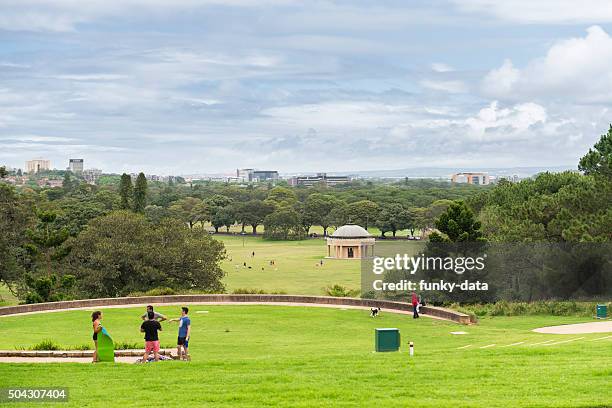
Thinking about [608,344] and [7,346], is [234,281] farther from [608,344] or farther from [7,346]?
[608,344]

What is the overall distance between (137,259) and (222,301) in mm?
9369

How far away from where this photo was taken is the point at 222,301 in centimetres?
4069

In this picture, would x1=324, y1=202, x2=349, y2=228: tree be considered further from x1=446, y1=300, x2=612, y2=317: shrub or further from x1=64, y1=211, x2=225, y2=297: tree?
x1=446, y1=300, x2=612, y2=317: shrub

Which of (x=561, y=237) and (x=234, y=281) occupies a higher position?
(x=561, y=237)

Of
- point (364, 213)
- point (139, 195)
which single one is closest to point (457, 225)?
point (139, 195)

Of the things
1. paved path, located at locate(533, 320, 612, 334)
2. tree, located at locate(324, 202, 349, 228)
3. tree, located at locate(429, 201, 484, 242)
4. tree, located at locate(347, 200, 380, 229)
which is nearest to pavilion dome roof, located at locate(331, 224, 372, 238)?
tree, located at locate(347, 200, 380, 229)

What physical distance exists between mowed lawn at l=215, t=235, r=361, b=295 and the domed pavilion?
2.22 metres

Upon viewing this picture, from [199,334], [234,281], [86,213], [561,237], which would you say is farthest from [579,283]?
[86,213]

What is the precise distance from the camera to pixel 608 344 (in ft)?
62.5

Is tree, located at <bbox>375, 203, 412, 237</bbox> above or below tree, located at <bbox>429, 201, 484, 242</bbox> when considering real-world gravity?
above

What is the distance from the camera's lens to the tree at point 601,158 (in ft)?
129

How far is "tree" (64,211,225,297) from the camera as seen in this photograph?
47062mm

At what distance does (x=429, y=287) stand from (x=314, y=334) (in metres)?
11.5

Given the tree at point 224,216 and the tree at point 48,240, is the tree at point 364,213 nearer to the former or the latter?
the tree at point 224,216
